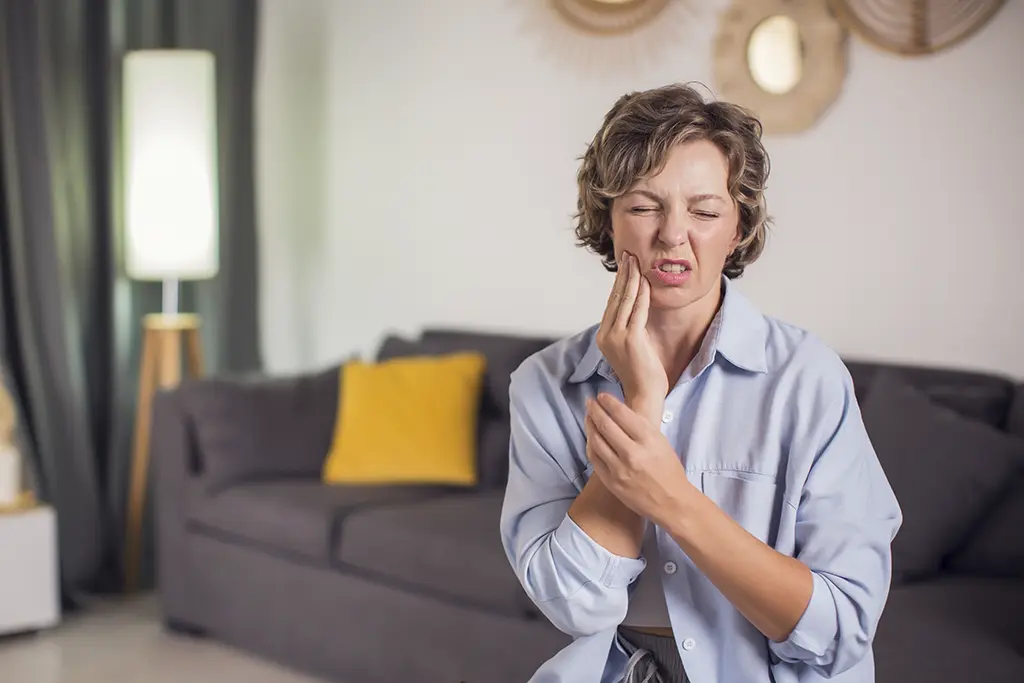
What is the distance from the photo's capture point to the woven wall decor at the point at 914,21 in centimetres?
286

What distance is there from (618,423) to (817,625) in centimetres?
27

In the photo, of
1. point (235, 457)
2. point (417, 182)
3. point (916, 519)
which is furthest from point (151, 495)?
point (916, 519)

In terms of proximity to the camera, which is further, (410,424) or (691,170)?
(410,424)

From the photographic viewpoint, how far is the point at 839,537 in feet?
4.02

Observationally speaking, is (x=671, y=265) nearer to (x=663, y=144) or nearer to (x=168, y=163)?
(x=663, y=144)

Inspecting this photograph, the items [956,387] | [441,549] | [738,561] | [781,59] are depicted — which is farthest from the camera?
[781,59]

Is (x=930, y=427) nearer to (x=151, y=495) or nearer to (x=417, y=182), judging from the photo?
(x=417, y=182)

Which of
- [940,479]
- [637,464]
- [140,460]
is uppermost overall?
[637,464]

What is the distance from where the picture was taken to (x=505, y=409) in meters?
3.44

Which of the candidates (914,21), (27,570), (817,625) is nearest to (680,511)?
(817,625)

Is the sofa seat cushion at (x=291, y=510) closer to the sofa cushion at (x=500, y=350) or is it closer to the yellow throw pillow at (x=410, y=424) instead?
the yellow throw pillow at (x=410, y=424)

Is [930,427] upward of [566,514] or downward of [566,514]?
downward

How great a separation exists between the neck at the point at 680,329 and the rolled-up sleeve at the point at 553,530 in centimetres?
13

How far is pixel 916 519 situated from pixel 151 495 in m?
2.75
